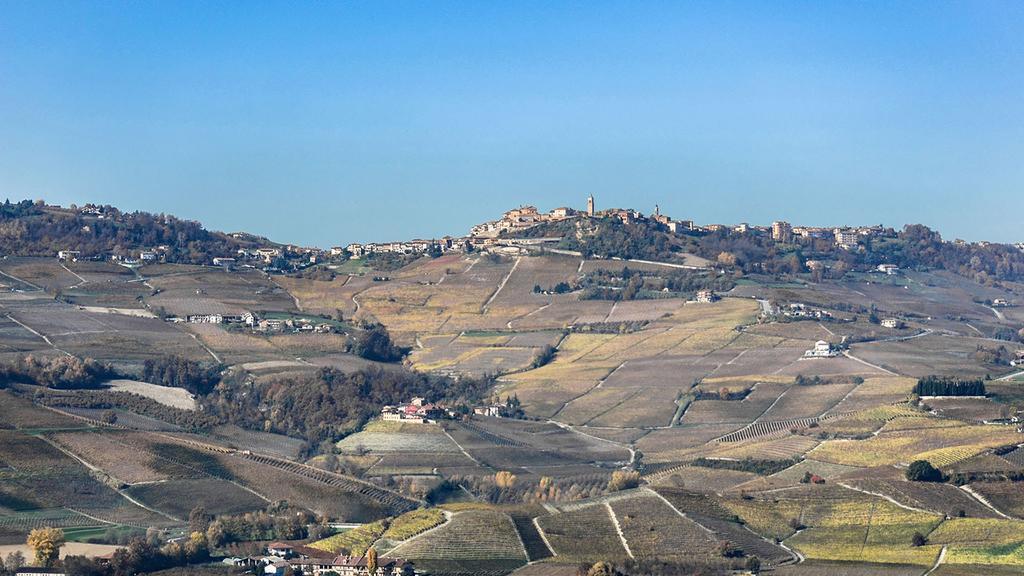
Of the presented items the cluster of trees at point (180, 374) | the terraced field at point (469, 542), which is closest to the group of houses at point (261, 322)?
the cluster of trees at point (180, 374)

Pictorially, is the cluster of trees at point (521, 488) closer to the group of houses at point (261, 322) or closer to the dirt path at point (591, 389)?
the dirt path at point (591, 389)

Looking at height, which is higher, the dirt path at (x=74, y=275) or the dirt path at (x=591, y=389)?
the dirt path at (x=74, y=275)

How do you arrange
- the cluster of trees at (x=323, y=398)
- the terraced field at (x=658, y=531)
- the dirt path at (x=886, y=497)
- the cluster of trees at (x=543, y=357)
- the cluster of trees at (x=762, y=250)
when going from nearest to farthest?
the terraced field at (x=658, y=531) → the dirt path at (x=886, y=497) → the cluster of trees at (x=323, y=398) → the cluster of trees at (x=543, y=357) → the cluster of trees at (x=762, y=250)

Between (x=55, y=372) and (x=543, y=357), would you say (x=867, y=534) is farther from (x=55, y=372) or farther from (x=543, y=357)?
(x=543, y=357)

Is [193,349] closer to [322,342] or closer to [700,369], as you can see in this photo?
[322,342]

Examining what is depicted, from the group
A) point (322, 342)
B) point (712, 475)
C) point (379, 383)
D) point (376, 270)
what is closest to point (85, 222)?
point (376, 270)
